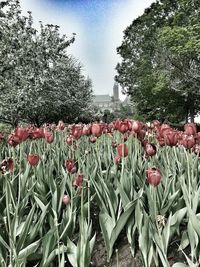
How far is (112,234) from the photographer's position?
2.86m

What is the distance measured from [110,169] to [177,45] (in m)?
21.2

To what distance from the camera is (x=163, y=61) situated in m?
26.4

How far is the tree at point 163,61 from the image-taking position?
2442 cm

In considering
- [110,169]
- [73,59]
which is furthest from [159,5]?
[110,169]

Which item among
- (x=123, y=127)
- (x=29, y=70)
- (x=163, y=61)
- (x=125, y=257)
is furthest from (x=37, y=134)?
(x=163, y=61)

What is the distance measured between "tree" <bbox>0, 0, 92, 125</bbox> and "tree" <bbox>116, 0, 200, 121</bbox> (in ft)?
21.7

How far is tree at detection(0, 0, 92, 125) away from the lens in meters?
21.9

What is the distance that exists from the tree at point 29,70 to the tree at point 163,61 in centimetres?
663

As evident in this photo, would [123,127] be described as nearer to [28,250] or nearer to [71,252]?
[71,252]

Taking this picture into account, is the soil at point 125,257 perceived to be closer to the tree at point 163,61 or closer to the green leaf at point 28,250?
the green leaf at point 28,250

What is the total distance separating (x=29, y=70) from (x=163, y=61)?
8932 mm

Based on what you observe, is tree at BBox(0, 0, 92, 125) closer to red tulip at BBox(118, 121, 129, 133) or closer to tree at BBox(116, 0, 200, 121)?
tree at BBox(116, 0, 200, 121)

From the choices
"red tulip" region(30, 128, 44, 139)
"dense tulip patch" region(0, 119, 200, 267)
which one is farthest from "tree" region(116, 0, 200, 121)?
"dense tulip patch" region(0, 119, 200, 267)

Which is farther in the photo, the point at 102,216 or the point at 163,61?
the point at 163,61
